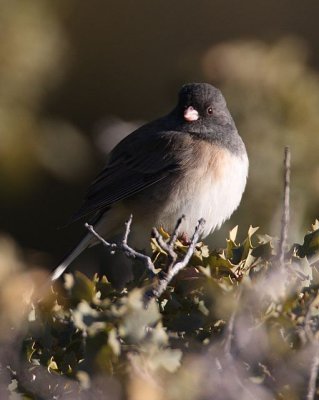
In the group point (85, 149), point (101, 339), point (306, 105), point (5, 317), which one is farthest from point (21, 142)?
point (101, 339)

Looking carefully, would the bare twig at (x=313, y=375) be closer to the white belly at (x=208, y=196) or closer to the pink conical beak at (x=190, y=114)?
the white belly at (x=208, y=196)

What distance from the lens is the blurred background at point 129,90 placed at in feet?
10.1

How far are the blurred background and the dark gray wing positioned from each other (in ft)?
0.46

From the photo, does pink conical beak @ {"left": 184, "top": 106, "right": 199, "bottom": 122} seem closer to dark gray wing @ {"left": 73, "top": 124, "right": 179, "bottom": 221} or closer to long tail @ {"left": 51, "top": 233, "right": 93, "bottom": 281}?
dark gray wing @ {"left": 73, "top": 124, "right": 179, "bottom": 221}

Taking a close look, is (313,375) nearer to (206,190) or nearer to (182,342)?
(182,342)

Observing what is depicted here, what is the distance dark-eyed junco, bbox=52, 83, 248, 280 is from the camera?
3326 millimetres

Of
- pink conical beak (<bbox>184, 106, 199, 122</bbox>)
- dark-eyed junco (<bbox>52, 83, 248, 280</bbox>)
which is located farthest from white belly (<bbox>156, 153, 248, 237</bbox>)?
pink conical beak (<bbox>184, 106, 199, 122</bbox>)

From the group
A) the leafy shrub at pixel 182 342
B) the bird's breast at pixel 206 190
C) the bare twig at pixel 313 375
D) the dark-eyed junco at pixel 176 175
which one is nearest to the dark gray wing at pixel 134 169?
the dark-eyed junco at pixel 176 175

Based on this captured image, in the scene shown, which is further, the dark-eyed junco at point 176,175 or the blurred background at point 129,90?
the dark-eyed junco at point 176,175

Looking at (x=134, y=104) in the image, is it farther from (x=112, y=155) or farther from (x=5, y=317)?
(x=5, y=317)

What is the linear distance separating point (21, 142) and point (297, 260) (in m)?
1.44

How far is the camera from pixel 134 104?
461 centimetres

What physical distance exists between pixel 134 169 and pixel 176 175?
0.23 metres

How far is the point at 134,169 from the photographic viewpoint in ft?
11.8
